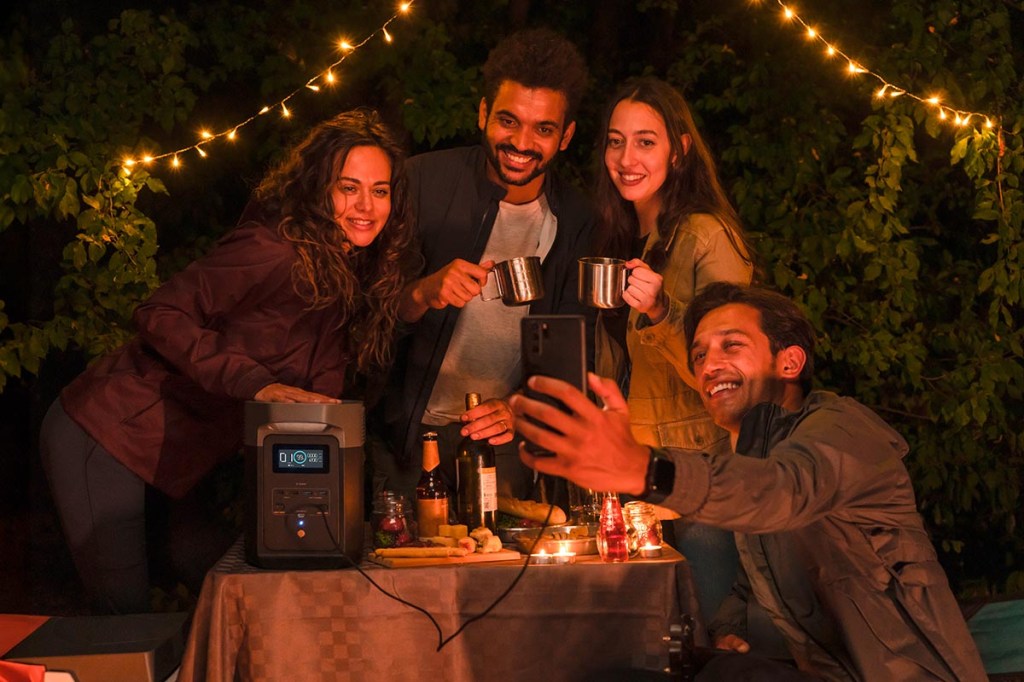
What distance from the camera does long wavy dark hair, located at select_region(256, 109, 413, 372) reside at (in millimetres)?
3076

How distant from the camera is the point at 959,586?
5375 mm

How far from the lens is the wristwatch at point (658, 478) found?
181 cm

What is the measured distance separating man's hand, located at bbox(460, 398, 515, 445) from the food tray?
28 centimetres

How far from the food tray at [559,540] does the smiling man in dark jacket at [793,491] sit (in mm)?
341

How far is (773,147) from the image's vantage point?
4.82 metres

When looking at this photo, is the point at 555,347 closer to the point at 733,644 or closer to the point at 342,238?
the point at 733,644

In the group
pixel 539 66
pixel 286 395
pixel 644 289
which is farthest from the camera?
pixel 539 66

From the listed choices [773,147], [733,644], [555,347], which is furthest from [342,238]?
[773,147]

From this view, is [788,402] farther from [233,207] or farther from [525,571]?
[233,207]

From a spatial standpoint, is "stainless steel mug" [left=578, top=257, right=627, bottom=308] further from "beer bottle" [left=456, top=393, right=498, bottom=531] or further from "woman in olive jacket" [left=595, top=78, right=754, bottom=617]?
"beer bottle" [left=456, top=393, right=498, bottom=531]

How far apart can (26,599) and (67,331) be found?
1584 mm

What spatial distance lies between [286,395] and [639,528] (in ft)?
2.83

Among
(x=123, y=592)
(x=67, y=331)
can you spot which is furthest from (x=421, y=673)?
(x=67, y=331)

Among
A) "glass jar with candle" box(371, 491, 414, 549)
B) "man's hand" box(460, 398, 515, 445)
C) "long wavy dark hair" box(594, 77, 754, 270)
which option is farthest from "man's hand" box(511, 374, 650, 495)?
"long wavy dark hair" box(594, 77, 754, 270)
